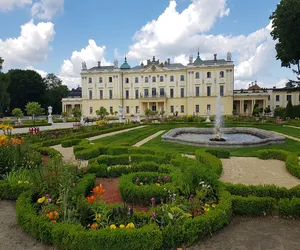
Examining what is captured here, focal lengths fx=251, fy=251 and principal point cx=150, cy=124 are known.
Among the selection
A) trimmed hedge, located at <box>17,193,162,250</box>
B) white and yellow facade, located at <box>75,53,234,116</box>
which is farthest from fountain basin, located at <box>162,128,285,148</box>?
white and yellow facade, located at <box>75,53,234,116</box>

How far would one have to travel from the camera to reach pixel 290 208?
13.8 ft

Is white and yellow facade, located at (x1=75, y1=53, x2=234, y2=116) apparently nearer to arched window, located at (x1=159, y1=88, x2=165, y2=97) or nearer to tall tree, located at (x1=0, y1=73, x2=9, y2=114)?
arched window, located at (x1=159, y1=88, x2=165, y2=97)

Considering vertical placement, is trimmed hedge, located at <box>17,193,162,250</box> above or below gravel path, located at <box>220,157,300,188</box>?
above

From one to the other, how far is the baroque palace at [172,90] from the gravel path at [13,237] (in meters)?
44.9

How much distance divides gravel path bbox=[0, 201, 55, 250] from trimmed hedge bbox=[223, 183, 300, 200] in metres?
3.38

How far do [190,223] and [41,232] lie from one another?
2049 mm

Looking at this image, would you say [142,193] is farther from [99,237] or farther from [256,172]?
[256,172]

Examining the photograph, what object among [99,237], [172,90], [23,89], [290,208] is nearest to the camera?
[99,237]

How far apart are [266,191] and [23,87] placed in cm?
5561

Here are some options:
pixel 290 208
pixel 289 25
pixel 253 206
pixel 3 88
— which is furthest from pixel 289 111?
pixel 3 88

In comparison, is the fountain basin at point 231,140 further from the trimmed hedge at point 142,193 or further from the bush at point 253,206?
the trimmed hedge at point 142,193

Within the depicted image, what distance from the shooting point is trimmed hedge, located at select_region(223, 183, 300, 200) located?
475 centimetres

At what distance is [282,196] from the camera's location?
15.6ft

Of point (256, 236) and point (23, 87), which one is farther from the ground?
point (23, 87)
